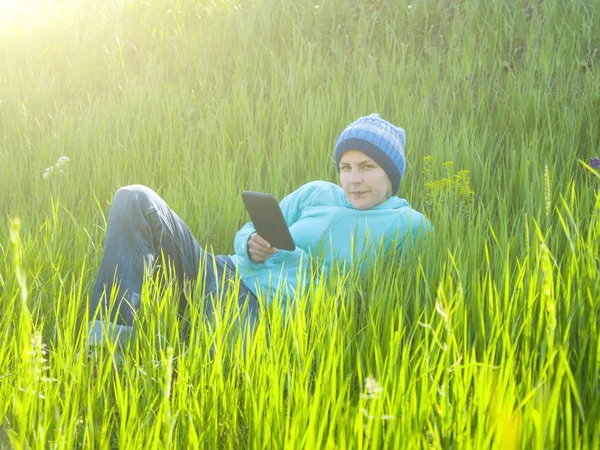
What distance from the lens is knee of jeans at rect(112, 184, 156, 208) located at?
2355mm

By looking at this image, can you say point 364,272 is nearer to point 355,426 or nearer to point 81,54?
point 355,426

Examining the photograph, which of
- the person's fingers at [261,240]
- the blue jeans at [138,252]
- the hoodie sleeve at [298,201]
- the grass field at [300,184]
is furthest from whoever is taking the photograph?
the hoodie sleeve at [298,201]

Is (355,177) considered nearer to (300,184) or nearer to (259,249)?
(259,249)

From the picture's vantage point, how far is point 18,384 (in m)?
1.42

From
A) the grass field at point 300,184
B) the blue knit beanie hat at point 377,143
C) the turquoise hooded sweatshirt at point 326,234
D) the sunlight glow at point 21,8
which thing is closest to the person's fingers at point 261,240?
the turquoise hooded sweatshirt at point 326,234

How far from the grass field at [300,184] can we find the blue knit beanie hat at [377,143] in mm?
213

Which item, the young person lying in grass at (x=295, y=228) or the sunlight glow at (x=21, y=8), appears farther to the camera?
the sunlight glow at (x=21, y=8)

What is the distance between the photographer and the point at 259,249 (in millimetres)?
2508

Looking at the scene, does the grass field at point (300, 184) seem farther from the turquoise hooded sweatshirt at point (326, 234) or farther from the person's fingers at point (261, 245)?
the person's fingers at point (261, 245)

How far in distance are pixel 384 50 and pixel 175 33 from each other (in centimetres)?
175

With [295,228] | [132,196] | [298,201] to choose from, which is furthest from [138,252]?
[298,201]

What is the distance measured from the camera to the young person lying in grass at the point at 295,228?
7.54 ft

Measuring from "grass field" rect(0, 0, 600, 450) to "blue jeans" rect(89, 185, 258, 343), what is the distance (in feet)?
0.41

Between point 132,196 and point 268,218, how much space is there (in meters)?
0.49
